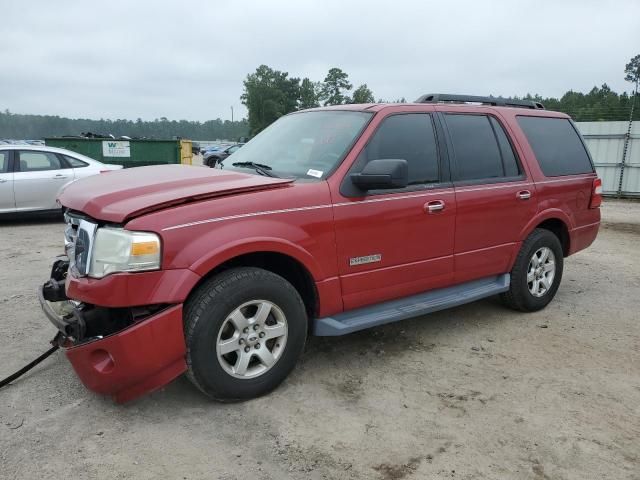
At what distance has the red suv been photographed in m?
2.87

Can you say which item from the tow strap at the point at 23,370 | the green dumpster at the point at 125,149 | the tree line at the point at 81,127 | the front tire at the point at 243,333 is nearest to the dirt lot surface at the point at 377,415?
the tow strap at the point at 23,370

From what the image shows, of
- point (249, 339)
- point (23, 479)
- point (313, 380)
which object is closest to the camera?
point (23, 479)

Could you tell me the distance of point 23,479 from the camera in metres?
2.53

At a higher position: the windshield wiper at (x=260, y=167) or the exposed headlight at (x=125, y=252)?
the windshield wiper at (x=260, y=167)

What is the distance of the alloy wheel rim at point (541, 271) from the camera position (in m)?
4.96

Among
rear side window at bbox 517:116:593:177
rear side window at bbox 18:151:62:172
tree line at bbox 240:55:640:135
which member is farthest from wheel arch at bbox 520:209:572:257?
tree line at bbox 240:55:640:135

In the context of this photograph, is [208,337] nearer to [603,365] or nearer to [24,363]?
[24,363]

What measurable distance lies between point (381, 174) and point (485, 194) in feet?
4.46

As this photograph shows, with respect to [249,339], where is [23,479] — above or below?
below

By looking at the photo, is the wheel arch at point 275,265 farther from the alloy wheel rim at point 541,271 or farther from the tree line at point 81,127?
the tree line at point 81,127

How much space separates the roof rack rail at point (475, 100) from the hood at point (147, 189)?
182 centimetres

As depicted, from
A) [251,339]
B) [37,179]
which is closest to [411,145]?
[251,339]

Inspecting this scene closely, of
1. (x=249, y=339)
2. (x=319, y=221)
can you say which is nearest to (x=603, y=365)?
(x=319, y=221)

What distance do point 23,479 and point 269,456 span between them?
1.19 meters
